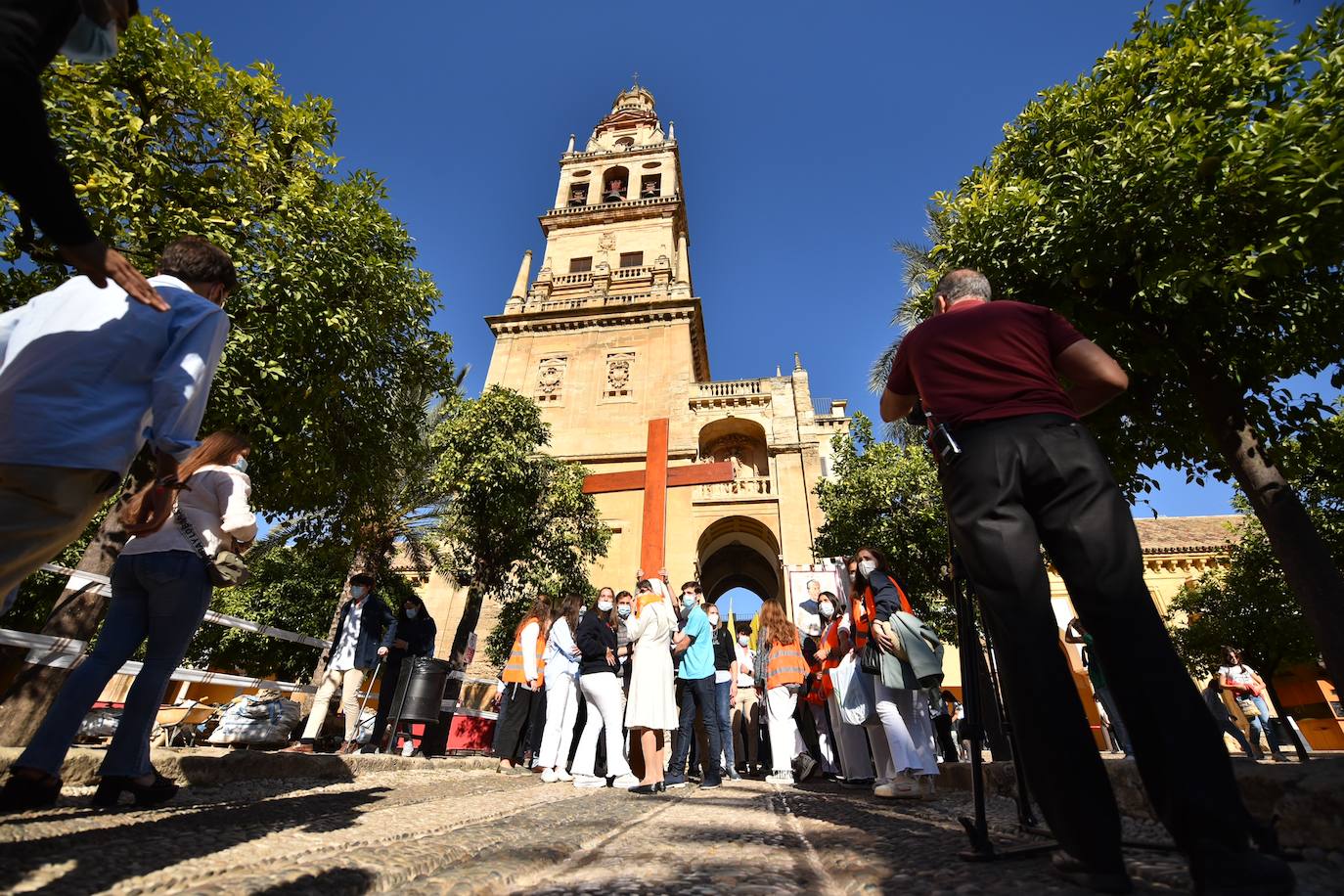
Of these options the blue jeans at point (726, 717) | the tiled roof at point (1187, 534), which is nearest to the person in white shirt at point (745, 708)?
the blue jeans at point (726, 717)

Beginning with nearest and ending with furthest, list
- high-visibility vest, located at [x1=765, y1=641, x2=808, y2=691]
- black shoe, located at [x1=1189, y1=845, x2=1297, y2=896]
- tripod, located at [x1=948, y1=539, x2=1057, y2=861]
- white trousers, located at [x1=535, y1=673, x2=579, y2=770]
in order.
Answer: black shoe, located at [x1=1189, y1=845, x2=1297, y2=896]
tripod, located at [x1=948, y1=539, x2=1057, y2=861]
white trousers, located at [x1=535, y1=673, x2=579, y2=770]
high-visibility vest, located at [x1=765, y1=641, x2=808, y2=691]

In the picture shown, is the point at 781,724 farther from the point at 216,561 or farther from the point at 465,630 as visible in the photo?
the point at 465,630

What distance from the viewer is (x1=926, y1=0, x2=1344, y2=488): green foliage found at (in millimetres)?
4617

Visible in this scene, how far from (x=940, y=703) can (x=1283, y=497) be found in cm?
595

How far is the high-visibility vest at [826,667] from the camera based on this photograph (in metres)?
6.21

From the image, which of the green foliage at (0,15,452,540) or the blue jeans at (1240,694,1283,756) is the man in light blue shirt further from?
the blue jeans at (1240,694,1283,756)

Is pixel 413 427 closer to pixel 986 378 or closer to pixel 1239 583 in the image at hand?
pixel 986 378

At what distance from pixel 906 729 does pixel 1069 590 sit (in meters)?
3.10

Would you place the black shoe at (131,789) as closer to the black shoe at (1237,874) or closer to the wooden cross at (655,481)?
the black shoe at (1237,874)

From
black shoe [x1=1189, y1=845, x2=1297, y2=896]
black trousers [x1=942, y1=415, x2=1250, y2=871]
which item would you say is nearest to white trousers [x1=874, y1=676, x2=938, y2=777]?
black trousers [x1=942, y1=415, x2=1250, y2=871]

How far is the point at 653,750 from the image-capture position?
4691mm

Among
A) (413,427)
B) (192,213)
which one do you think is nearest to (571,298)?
(413,427)

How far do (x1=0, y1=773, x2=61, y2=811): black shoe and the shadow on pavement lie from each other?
0.19 feet

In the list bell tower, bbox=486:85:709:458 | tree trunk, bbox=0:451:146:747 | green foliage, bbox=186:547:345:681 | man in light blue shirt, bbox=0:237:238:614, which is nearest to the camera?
man in light blue shirt, bbox=0:237:238:614
